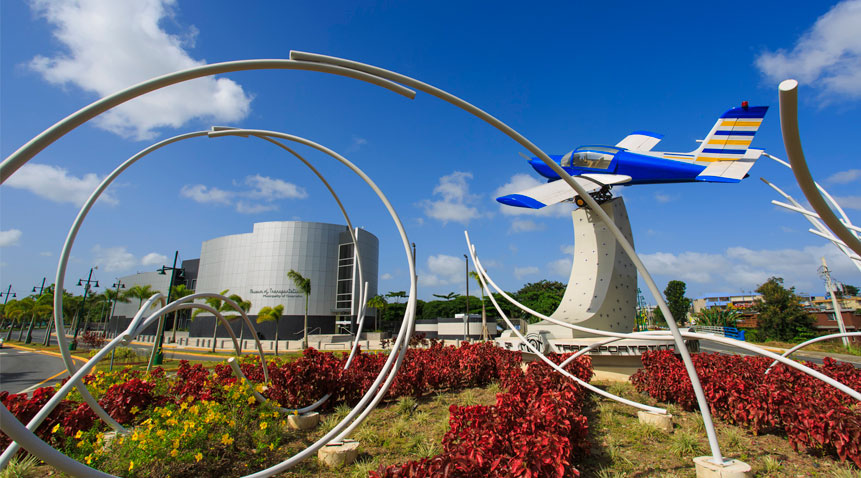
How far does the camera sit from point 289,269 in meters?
51.2

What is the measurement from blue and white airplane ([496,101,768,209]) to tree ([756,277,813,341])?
30.2 m

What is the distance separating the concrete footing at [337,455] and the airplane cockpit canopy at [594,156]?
12.5 metres

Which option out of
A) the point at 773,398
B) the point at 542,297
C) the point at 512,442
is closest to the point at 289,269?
the point at 542,297

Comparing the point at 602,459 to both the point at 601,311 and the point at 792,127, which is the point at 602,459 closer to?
the point at 792,127

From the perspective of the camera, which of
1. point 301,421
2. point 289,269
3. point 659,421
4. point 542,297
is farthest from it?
point 542,297

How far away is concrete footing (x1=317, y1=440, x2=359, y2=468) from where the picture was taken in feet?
16.8

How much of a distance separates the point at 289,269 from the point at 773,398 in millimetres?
51239

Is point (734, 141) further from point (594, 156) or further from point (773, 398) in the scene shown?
point (773, 398)

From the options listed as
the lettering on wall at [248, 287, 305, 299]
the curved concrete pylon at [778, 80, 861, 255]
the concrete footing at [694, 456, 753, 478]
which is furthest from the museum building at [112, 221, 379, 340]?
the curved concrete pylon at [778, 80, 861, 255]

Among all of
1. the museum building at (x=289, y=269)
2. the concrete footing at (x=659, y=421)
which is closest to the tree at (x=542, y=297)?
the museum building at (x=289, y=269)

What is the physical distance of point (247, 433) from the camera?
5.55 m

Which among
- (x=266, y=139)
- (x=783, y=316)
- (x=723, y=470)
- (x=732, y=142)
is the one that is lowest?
(x=723, y=470)

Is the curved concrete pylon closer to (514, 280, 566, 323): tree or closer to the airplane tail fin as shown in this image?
the airplane tail fin

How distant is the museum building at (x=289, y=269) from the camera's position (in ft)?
166
